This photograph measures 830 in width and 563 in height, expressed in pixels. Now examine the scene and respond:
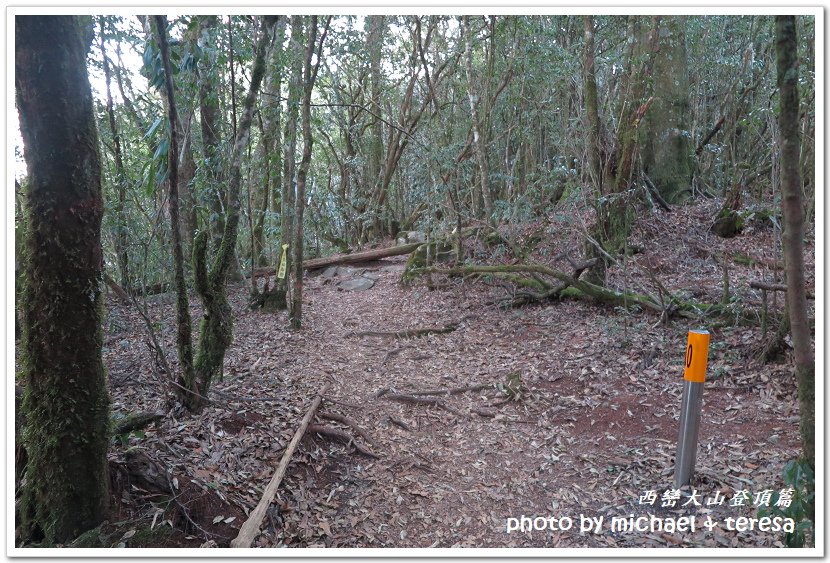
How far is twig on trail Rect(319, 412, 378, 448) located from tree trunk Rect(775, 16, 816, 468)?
318cm

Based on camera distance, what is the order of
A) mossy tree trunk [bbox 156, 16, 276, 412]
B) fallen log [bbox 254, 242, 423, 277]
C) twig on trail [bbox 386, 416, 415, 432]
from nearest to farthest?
mossy tree trunk [bbox 156, 16, 276, 412], twig on trail [bbox 386, 416, 415, 432], fallen log [bbox 254, 242, 423, 277]

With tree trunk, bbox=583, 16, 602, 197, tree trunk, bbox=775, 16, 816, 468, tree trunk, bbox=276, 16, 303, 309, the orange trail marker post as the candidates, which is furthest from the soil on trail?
tree trunk, bbox=583, 16, 602, 197

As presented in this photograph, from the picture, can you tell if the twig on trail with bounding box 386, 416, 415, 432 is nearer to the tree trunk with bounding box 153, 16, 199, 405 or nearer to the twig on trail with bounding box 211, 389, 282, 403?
the twig on trail with bounding box 211, 389, 282, 403

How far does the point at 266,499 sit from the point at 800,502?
286cm

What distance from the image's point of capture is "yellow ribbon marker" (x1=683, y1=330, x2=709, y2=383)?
3121 millimetres

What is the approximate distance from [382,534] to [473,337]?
15.0 ft

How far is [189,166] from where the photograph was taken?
31.8ft

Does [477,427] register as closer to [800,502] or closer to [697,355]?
[697,355]

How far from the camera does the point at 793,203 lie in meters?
2.29

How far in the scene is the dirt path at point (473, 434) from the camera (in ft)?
10.7

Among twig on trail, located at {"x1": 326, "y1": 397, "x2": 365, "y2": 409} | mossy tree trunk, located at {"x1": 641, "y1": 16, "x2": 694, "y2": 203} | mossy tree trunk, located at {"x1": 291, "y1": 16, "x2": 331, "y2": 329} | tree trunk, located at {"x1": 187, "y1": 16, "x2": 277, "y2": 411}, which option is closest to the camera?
tree trunk, located at {"x1": 187, "y1": 16, "x2": 277, "y2": 411}

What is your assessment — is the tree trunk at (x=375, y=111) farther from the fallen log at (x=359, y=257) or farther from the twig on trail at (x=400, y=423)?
the twig on trail at (x=400, y=423)
